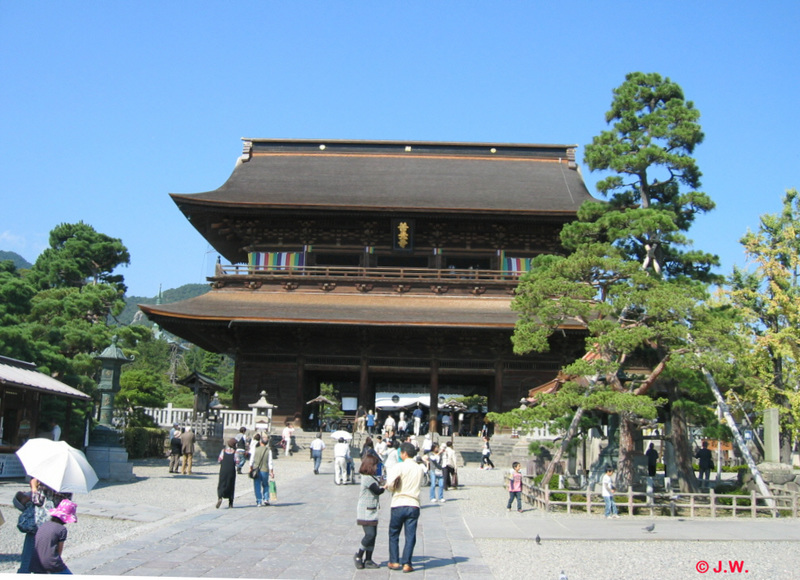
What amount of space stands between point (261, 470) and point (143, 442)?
1167 centimetres

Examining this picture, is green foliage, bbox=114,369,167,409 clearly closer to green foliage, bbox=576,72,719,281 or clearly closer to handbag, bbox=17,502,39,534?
Answer: green foliage, bbox=576,72,719,281

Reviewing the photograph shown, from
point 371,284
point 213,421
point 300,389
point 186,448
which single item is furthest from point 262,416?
point 371,284

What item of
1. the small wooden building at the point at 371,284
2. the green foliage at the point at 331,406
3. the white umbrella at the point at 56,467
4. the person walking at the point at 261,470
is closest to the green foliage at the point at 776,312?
the small wooden building at the point at 371,284

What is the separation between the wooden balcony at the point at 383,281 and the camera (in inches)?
1165

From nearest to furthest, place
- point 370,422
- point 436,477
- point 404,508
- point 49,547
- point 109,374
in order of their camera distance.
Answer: point 49,547, point 404,508, point 436,477, point 109,374, point 370,422

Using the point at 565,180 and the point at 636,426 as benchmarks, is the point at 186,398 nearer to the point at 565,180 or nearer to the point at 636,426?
the point at 565,180

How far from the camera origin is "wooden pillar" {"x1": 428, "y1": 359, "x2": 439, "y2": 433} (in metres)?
27.6

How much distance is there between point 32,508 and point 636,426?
13.9 metres

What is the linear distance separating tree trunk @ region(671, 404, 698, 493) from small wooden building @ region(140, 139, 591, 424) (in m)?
9.32

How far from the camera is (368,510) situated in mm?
9133

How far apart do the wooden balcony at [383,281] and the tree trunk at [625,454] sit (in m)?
13.2

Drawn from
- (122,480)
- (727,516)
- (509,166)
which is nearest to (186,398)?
(509,166)

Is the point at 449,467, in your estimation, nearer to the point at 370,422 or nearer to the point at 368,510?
the point at 370,422

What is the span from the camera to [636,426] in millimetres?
17172
